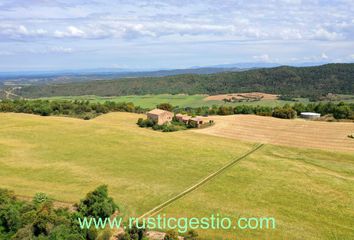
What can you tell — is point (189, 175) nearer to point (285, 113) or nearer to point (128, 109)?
point (285, 113)

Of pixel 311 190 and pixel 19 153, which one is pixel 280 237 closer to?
pixel 311 190

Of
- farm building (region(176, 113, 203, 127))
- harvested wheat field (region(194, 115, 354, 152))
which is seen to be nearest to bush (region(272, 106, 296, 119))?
harvested wheat field (region(194, 115, 354, 152))

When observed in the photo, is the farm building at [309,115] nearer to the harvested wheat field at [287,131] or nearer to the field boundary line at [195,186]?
the harvested wheat field at [287,131]

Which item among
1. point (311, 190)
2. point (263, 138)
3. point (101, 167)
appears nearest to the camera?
point (311, 190)

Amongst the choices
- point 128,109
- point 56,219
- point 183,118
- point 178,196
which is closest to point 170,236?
point 56,219

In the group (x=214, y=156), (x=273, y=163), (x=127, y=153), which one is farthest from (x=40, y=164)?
(x=273, y=163)

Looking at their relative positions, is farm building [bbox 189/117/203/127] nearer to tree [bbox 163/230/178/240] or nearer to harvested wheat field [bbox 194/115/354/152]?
harvested wheat field [bbox 194/115/354/152]

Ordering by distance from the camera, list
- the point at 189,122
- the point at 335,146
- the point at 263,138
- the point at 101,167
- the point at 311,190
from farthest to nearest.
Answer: the point at 189,122, the point at 263,138, the point at 335,146, the point at 101,167, the point at 311,190

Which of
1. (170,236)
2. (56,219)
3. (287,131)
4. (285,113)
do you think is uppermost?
(285,113)
